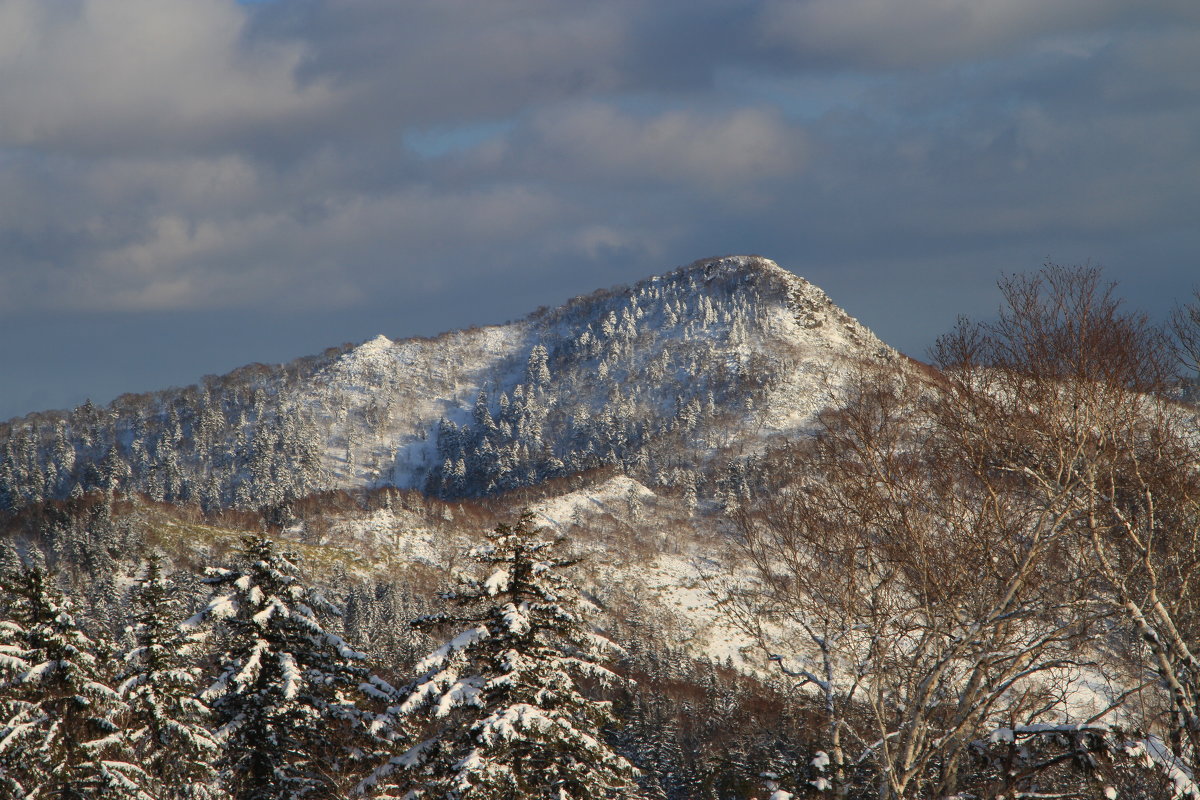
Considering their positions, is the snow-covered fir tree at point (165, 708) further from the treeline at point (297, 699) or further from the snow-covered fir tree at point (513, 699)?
the snow-covered fir tree at point (513, 699)

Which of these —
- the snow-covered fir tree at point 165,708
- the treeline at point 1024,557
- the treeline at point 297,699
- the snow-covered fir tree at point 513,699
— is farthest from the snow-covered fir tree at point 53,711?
the treeline at point 1024,557

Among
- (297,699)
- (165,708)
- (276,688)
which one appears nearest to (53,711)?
(165,708)

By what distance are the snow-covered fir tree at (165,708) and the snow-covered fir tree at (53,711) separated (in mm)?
939

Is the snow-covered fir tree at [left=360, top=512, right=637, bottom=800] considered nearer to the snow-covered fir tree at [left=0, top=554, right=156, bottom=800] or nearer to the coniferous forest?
the coniferous forest

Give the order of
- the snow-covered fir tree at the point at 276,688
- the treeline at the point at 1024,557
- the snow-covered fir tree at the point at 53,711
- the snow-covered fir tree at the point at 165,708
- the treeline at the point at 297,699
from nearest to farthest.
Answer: the treeline at the point at 1024,557 → the treeline at the point at 297,699 → the snow-covered fir tree at the point at 53,711 → the snow-covered fir tree at the point at 276,688 → the snow-covered fir tree at the point at 165,708

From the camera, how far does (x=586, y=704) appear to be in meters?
21.7

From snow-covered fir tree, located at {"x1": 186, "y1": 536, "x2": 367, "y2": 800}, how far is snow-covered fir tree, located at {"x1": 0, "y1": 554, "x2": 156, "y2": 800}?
249cm

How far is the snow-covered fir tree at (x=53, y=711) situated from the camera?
22438 millimetres

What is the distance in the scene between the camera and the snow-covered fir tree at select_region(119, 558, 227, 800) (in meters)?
25.0

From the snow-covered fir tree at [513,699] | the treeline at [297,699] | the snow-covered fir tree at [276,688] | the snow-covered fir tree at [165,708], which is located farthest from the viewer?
the snow-covered fir tree at [165,708]

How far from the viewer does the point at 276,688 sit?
24375 millimetres

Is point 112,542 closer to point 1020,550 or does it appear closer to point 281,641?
point 281,641

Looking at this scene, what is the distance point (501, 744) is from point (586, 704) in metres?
2.19

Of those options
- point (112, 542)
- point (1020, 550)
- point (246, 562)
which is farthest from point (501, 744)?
point (112, 542)
